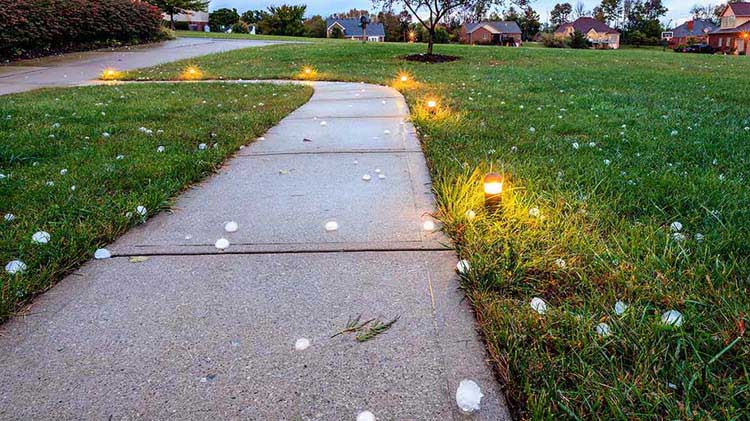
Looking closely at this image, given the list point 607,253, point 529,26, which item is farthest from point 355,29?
point 607,253

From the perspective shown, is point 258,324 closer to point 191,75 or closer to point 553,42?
point 191,75

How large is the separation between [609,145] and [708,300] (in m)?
2.32

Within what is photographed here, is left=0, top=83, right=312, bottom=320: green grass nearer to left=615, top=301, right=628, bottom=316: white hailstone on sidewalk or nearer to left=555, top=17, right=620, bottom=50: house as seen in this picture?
left=615, top=301, right=628, bottom=316: white hailstone on sidewalk

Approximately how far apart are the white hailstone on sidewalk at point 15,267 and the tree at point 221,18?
1892 inches

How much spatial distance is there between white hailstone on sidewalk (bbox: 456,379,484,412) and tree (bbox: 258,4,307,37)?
4059 centimetres

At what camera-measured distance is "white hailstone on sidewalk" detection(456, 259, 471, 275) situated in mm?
1759

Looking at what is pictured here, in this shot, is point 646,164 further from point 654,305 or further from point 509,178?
point 654,305

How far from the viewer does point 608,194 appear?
8.29 ft

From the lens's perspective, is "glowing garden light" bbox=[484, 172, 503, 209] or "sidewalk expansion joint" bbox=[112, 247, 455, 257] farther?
"glowing garden light" bbox=[484, 172, 503, 209]

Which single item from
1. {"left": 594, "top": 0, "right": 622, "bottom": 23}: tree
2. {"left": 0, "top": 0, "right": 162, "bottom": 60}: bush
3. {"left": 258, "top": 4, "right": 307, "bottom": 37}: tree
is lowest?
{"left": 0, "top": 0, "right": 162, "bottom": 60}: bush

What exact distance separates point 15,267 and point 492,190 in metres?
1.96

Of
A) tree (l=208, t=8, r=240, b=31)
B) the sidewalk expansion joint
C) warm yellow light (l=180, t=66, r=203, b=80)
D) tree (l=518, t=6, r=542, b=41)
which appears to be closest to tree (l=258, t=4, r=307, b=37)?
tree (l=208, t=8, r=240, b=31)

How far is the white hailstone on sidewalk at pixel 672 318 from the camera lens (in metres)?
1.41

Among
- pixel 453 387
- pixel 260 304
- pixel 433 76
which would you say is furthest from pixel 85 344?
pixel 433 76
